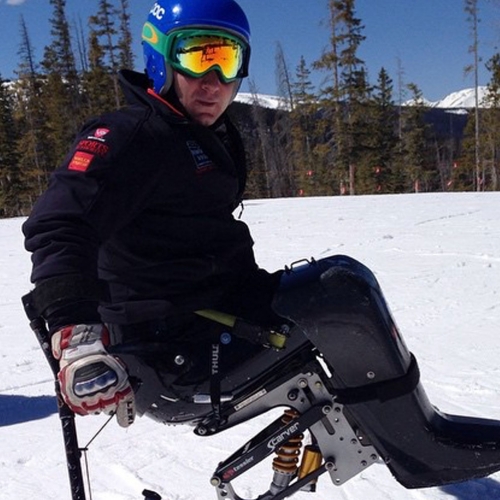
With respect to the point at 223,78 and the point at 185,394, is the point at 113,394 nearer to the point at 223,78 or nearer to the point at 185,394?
the point at 185,394

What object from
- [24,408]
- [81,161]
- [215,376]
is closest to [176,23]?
[81,161]

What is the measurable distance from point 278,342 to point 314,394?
0.71ft

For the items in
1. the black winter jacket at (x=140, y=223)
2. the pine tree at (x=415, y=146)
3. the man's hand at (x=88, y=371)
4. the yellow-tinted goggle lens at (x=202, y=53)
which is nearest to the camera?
the man's hand at (x=88, y=371)

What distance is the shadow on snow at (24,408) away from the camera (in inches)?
148

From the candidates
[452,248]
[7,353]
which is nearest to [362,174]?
[452,248]

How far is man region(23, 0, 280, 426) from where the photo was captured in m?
1.63

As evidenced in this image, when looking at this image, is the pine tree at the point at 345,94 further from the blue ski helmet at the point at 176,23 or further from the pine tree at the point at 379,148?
the blue ski helmet at the point at 176,23

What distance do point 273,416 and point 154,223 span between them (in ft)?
6.30

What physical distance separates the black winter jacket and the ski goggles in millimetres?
169

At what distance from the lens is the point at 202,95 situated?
218 centimetres

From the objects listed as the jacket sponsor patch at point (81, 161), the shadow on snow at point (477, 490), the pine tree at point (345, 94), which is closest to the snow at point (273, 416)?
the shadow on snow at point (477, 490)

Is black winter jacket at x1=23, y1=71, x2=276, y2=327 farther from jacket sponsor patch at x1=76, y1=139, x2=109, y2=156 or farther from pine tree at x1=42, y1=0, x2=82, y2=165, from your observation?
pine tree at x1=42, y1=0, x2=82, y2=165

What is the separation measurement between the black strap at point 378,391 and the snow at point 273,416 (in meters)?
0.95

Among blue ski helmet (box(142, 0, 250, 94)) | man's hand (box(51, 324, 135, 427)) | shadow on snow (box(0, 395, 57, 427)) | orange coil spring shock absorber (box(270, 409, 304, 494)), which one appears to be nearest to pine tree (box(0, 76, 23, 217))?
shadow on snow (box(0, 395, 57, 427))
